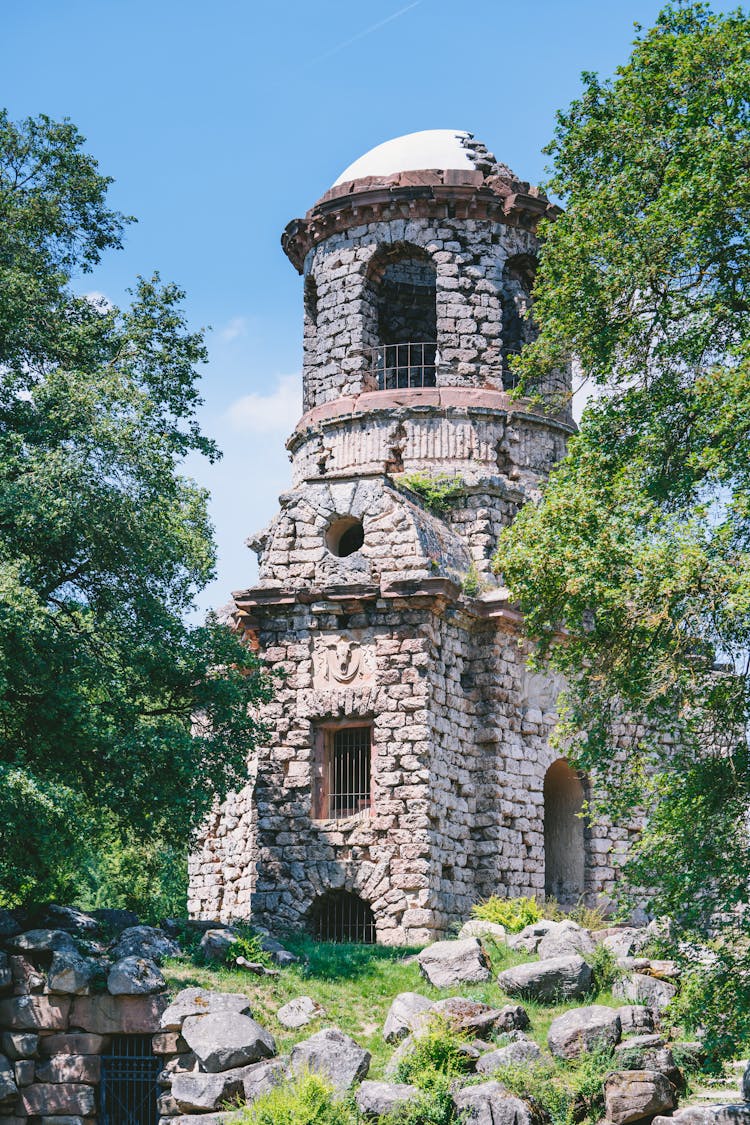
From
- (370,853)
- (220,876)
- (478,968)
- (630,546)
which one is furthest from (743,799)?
(220,876)

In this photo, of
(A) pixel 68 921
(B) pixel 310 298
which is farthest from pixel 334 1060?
(B) pixel 310 298

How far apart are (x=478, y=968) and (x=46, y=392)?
923 cm

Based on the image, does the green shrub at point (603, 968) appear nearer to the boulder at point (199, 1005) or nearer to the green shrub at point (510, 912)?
the green shrub at point (510, 912)

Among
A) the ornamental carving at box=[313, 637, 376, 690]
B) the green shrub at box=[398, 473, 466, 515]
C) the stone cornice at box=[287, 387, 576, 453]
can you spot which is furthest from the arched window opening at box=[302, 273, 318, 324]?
the ornamental carving at box=[313, 637, 376, 690]

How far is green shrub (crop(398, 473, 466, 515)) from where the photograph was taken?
24.5 meters

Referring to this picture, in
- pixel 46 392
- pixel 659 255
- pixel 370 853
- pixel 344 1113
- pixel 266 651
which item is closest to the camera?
pixel 344 1113

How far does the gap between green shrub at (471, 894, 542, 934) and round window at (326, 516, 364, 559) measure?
230 inches

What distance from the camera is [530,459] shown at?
25703 millimetres

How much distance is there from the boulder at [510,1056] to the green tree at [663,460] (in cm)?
199

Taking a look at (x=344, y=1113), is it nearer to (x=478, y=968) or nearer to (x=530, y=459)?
(x=478, y=968)

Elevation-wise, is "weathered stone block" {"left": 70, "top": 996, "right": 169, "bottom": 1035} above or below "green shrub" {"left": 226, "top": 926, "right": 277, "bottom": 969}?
below

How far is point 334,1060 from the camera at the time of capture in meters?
15.5

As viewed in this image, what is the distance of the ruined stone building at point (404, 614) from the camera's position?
21531 mm

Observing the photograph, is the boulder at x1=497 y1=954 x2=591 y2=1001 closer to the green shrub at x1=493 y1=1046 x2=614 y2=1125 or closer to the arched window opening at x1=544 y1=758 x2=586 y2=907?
the green shrub at x1=493 y1=1046 x2=614 y2=1125
